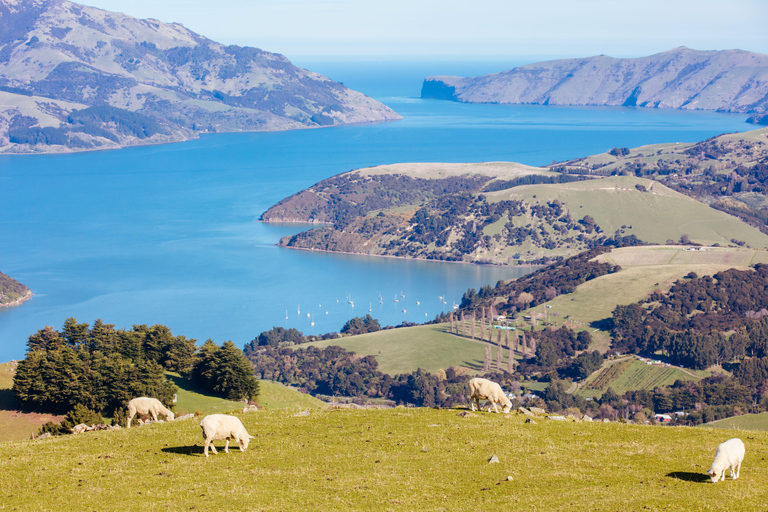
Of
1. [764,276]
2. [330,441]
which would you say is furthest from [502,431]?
[764,276]

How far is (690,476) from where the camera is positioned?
22.2 meters

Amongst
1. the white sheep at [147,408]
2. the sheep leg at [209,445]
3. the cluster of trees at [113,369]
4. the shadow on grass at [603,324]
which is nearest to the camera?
the sheep leg at [209,445]

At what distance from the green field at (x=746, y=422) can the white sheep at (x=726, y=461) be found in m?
80.5

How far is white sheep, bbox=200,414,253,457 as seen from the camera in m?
24.5

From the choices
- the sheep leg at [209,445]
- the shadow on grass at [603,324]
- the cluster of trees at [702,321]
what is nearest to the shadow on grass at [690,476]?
the sheep leg at [209,445]

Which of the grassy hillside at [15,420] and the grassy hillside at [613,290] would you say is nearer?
the grassy hillside at [15,420]

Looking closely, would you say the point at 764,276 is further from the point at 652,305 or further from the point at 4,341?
the point at 4,341

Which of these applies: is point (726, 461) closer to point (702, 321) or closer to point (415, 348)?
point (415, 348)

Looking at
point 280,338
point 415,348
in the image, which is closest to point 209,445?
point 415,348

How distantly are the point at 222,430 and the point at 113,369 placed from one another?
85.0 ft

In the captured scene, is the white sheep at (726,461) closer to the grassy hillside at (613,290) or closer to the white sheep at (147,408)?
the white sheep at (147,408)

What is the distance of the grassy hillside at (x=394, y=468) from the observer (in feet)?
68.1

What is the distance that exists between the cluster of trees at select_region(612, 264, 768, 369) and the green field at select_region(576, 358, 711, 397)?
5.00 metres

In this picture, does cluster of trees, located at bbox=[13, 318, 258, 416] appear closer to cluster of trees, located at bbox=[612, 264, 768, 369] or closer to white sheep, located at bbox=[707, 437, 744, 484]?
white sheep, located at bbox=[707, 437, 744, 484]
